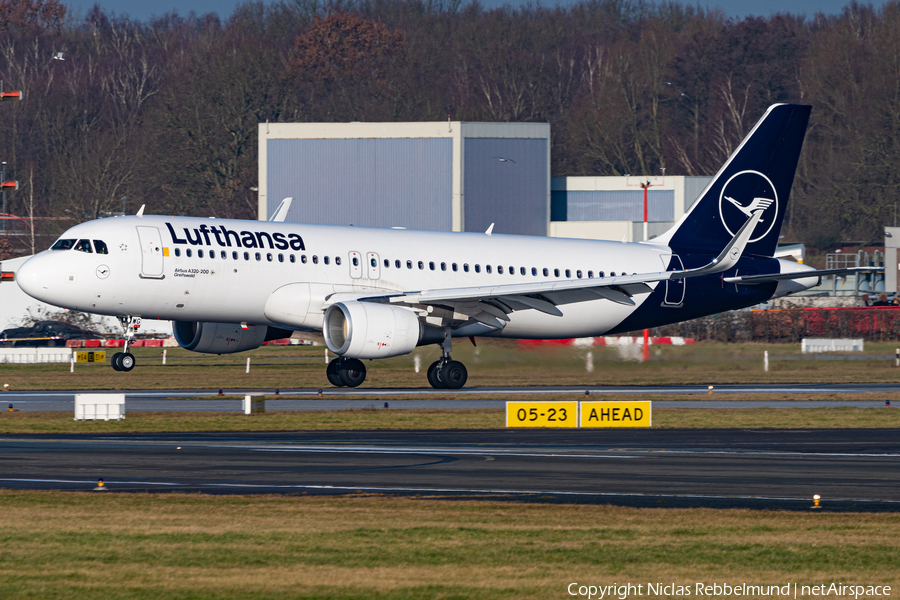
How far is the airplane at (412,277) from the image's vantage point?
37719 mm

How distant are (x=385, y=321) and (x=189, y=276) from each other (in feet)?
19.2

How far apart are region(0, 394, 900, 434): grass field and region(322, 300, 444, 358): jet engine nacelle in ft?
12.7

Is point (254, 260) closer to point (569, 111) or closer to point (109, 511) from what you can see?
point (109, 511)

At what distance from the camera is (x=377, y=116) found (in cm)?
13912

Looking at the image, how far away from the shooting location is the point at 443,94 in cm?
15100

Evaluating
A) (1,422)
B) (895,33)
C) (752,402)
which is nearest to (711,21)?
(895,33)

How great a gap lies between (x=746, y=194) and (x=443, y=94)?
4216 inches

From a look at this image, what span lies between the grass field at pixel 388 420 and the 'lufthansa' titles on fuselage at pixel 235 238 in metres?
7.08

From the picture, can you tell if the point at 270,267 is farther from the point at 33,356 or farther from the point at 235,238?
the point at 33,356

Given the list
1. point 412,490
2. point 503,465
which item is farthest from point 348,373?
point 412,490

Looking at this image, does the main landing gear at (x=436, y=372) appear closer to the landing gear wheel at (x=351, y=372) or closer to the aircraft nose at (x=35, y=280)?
Result: the landing gear wheel at (x=351, y=372)

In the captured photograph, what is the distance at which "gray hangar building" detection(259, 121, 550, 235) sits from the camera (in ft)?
307

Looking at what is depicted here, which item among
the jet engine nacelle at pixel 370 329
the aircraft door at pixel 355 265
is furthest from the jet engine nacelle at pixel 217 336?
the jet engine nacelle at pixel 370 329

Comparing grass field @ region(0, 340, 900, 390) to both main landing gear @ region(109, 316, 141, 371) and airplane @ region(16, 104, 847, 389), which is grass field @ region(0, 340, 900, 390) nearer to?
airplane @ region(16, 104, 847, 389)
